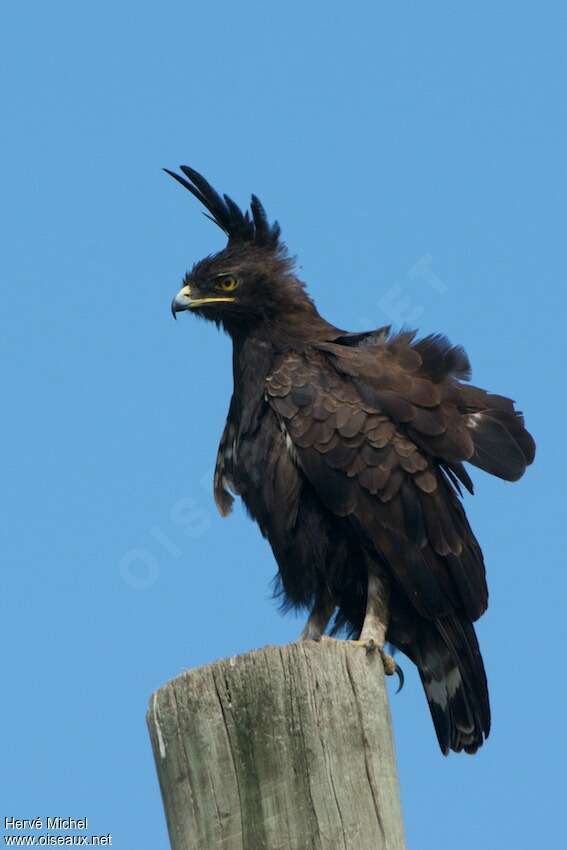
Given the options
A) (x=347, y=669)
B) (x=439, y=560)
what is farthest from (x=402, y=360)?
(x=347, y=669)

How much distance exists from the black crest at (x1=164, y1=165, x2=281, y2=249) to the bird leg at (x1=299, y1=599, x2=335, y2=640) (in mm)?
2500

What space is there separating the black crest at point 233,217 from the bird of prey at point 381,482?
948 millimetres

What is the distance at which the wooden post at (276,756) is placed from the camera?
4281 millimetres

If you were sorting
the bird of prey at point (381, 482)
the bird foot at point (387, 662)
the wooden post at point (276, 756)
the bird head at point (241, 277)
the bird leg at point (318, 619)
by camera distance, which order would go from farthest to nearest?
the bird head at point (241, 277)
the bird leg at point (318, 619)
the bird of prey at point (381, 482)
the bird foot at point (387, 662)
the wooden post at point (276, 756)

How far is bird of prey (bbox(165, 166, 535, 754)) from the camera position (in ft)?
23.8

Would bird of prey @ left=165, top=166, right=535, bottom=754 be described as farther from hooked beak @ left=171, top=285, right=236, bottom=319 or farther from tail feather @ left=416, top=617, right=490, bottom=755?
hooked beak @ left=171, top=285, right=236, bottom=319

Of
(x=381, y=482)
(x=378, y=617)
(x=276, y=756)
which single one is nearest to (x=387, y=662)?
(x=378, y=617)

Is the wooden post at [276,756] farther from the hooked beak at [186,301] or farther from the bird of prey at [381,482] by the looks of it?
the hooked beak at [186,301]

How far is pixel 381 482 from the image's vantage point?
7.28m

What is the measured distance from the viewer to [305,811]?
168 inches

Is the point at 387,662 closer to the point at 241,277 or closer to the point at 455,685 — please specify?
the point at 455,685

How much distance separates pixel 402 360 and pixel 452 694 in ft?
6.51

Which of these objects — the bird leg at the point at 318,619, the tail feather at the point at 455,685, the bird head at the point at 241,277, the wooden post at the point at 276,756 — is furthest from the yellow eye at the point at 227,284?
the wooden post at the point at 276,756

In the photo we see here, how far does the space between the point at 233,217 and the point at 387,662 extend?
134 inches
